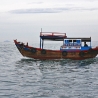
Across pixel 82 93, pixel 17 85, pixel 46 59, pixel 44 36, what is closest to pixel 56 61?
pixel 46 59

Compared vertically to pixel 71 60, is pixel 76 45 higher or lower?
higher

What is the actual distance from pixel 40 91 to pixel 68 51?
18.7m

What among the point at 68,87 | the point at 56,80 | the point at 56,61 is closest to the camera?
the point at 68,87

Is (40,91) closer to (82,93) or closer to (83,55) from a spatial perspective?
(82,93)

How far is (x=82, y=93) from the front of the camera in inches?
575

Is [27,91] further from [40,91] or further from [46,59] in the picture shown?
[46,59]

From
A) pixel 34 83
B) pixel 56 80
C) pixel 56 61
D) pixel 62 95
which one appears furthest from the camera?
pixel 56 61

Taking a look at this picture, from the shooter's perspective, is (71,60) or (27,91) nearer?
(27,91)

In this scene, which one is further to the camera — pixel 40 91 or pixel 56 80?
pixel 56 80

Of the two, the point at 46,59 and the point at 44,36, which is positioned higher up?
the point at 44,36

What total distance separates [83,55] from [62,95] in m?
20.0

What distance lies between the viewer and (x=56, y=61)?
107 feet

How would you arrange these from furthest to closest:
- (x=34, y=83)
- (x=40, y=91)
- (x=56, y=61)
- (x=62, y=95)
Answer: (x=56, y=61), (x=34, y=83), (x=40, y=91), (x=62, y=95)

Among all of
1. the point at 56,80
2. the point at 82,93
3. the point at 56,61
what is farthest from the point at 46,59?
the point at 82,93
